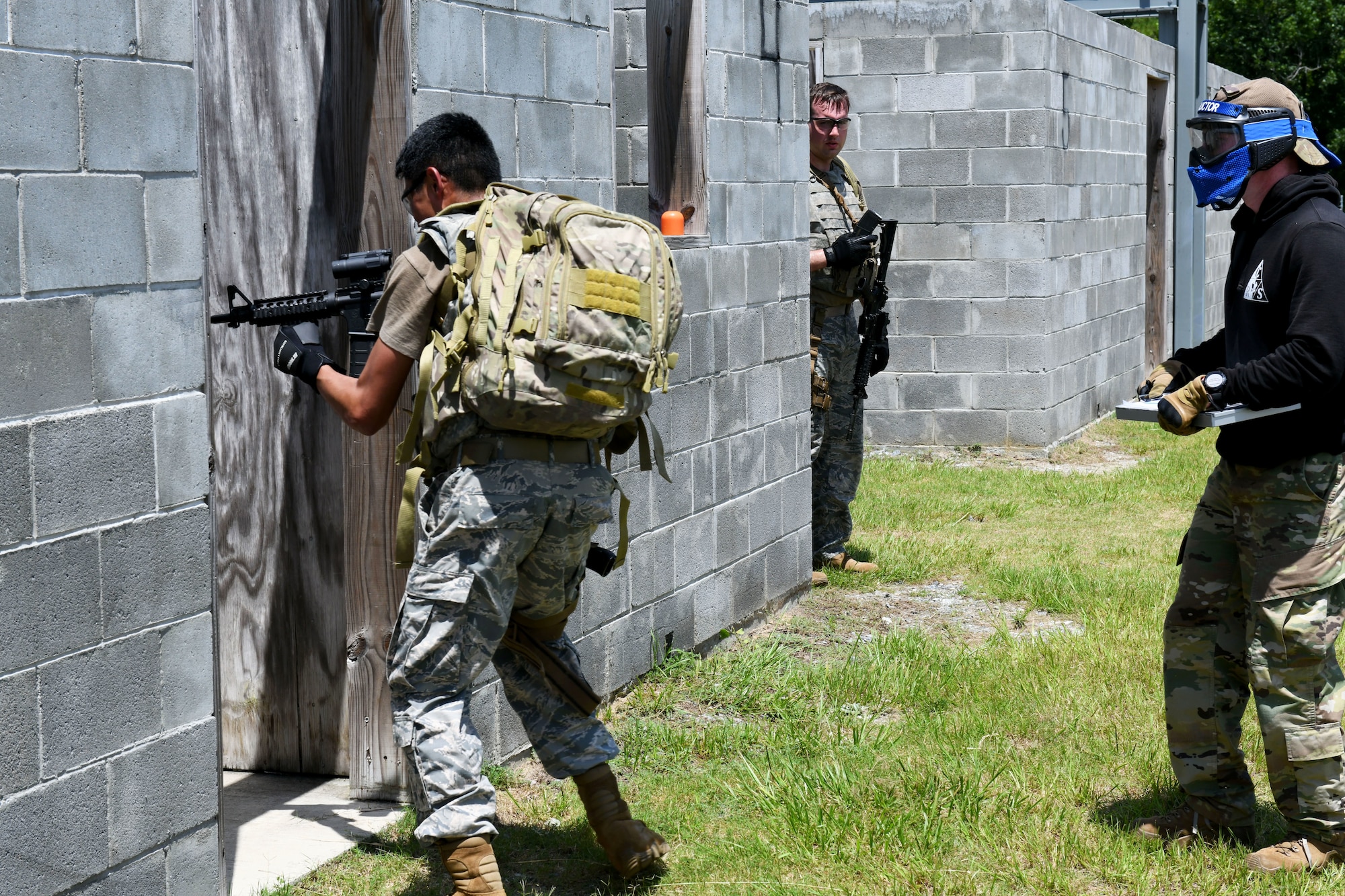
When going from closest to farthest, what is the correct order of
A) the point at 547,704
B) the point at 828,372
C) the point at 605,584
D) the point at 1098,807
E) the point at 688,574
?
the point at 547,704 < the point at 1098,807 < the point at 605,584 < the point at 688,574 < the point at 828,372

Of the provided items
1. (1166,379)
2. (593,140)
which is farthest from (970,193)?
(1166,379)

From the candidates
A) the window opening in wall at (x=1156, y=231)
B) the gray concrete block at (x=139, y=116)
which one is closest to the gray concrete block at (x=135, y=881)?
the gray concrete block at (x=139, y=116)

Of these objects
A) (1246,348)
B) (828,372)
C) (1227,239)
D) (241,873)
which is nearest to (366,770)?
(241,873)

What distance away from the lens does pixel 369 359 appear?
11.7ft

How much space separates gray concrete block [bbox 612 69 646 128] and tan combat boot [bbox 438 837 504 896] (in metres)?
3.27

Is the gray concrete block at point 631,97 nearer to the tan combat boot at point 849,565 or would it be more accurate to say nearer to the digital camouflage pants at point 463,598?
the digital camouflage pants at point 463,598

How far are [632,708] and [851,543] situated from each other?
3.16 m

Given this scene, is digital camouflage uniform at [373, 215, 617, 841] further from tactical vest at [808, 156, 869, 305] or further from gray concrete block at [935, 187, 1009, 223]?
gray concrete block at [935, 187, 1009, 223]

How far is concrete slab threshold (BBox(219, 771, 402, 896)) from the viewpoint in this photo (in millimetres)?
4090

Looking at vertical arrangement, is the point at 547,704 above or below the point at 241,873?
above

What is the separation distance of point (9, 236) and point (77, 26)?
0.46 meters

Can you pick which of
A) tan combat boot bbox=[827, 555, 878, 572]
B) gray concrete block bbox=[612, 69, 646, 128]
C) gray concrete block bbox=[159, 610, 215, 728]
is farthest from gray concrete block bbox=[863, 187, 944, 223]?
gray concrete block bbox=[159, 610, 215, 728]

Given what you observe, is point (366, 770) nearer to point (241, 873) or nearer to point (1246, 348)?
point (241, 873)

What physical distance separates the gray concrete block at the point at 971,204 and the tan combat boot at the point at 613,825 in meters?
7.94
